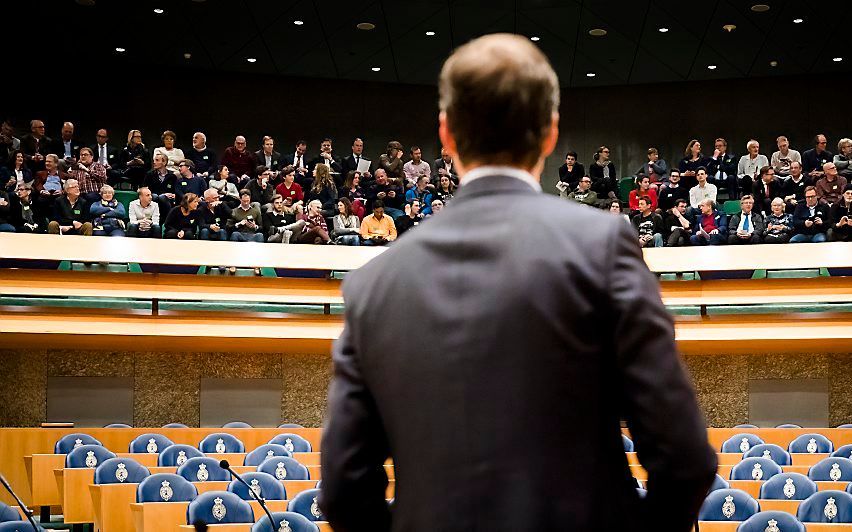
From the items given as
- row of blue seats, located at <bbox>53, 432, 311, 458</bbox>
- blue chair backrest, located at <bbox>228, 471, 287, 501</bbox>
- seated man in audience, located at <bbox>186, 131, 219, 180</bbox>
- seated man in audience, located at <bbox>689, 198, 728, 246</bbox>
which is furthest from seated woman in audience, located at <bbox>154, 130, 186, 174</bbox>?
blue chair backrest, located at <bbox>228, 471, 287, 501</bbox>

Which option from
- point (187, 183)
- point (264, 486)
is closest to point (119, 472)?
point (264, 486)

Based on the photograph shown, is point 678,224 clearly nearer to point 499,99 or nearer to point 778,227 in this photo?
point 778,227

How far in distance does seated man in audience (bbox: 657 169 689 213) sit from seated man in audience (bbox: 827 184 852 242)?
1.80 meters

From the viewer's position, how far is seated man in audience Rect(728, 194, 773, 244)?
10695 mm

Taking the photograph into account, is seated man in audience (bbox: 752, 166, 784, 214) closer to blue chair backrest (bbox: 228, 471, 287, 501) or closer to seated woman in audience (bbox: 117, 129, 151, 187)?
seated woman in audience (bbox: 117, 129, 151, 187)

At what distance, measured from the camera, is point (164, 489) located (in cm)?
613

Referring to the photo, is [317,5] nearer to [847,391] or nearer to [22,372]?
[22,372]

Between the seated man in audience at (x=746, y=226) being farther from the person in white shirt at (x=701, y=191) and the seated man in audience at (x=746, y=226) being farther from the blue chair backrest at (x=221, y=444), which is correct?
the blue chair backrest at (x=221, y=444)

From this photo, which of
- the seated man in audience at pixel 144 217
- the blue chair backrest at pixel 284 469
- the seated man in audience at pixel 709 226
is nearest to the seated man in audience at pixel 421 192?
the seated man in audience at pixel 144 217

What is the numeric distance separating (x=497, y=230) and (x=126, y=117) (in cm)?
1578

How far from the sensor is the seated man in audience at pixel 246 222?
10664 millimetres

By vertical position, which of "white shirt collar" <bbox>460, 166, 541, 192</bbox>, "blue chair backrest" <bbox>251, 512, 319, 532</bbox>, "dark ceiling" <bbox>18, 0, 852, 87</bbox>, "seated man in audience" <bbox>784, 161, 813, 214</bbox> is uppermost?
"dark ceiling" <bbox>18, 0, 852, 87</bbox>

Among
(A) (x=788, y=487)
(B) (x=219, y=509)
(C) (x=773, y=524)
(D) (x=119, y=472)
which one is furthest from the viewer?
(D) (x=119, y=472)

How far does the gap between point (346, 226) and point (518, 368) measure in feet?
33.1
